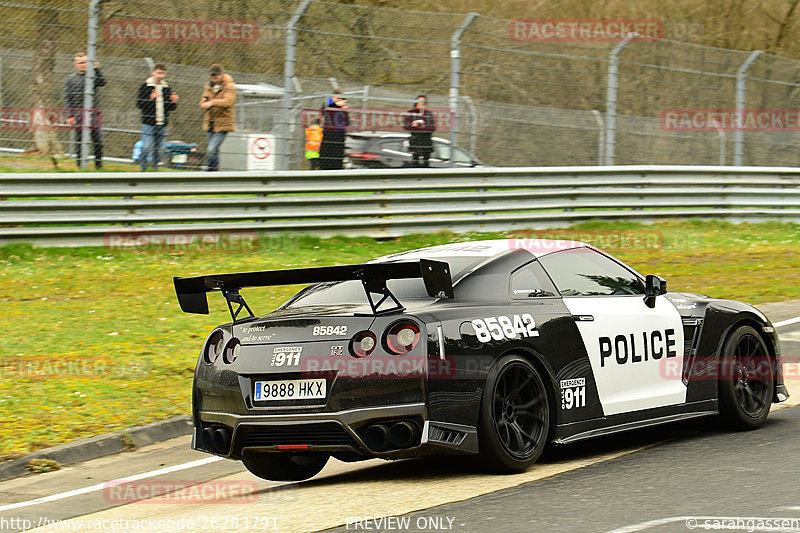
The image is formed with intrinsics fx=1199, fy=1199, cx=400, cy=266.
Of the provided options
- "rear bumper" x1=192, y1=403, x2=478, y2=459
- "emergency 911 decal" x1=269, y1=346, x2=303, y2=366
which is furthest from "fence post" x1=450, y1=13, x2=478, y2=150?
"rear bumper" x1=192, y1=403, x2=478, y2=459

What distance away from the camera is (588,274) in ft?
24.6

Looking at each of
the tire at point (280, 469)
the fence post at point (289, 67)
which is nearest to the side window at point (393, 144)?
the fence post at point (289, 67)

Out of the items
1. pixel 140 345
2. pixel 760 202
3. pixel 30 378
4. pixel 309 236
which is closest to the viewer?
pixel 30 378

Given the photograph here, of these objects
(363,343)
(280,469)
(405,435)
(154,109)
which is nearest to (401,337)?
(363,343)

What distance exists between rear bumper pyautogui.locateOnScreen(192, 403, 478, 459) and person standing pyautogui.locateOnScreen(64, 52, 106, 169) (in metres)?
8.99

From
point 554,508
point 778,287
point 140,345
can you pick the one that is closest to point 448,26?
point 778,287

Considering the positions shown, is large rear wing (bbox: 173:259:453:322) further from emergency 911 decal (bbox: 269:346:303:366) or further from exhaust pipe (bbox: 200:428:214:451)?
exhaust pipe (bbox: 200:428:214:451)

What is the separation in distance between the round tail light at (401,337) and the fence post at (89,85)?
9268 millimetres

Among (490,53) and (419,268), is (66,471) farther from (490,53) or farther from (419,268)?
(490,53)

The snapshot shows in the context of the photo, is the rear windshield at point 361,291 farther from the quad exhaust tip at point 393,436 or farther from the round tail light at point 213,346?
the quad exhaust tip at point 393,436

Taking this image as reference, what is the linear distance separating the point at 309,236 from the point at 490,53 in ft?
12.5

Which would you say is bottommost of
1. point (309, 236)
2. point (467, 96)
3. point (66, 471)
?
point (66, 471)

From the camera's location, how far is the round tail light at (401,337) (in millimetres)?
6211

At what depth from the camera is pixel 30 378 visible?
9336mm
